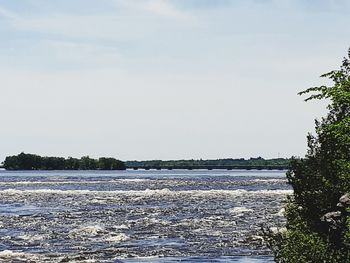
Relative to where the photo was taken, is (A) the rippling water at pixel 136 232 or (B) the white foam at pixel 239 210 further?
(B) the white foam at pixel 239 210

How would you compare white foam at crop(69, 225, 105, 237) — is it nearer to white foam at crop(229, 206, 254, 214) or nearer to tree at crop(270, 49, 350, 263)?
white foam at crop(229, 206, 254, 214)

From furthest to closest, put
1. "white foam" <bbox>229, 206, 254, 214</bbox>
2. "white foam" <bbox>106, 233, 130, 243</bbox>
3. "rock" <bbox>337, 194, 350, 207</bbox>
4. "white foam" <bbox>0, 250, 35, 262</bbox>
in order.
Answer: "white foam" <bbox>229, 206, 254, 214</bbox> < "white foam" <bbox>106, 233, 130, 243</bbox> < "white foam" <bbox>0, 250, 35, 262</bbox> < "rock" <bbox>337, 194, 350, 207</bbox>

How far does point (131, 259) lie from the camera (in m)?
33.4

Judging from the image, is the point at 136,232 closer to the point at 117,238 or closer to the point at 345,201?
the point at 117,238

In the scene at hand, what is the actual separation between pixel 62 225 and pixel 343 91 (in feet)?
115

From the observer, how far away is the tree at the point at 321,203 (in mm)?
20688

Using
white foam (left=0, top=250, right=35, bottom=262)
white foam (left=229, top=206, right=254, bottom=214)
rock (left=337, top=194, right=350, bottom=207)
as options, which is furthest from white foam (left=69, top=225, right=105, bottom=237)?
rock (left=337, top=194, right=350, bottom=207)

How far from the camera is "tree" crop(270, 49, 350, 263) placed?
20688mm

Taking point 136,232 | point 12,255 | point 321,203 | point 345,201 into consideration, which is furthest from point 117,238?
point 345,201

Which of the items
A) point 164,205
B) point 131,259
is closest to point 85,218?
point 164,205

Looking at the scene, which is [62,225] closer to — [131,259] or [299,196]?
[131,259]

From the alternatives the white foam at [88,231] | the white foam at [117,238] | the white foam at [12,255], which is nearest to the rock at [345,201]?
the white foam at [12,255]

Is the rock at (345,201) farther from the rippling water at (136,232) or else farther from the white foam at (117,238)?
the white foam at (117,238)

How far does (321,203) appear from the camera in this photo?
2295 centimetres
